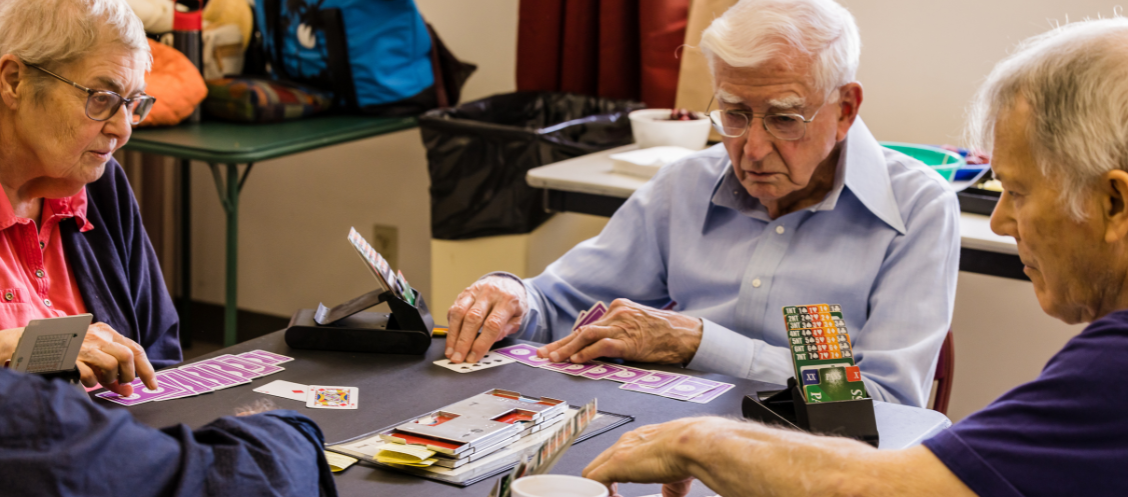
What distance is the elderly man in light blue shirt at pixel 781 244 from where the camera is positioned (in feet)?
4.69

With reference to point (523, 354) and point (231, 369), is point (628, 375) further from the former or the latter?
point (231, 369)

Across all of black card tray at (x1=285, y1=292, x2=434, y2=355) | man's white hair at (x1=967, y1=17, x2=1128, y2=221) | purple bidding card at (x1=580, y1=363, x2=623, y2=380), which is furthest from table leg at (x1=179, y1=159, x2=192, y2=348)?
man's white hair at (x1=967, y1=17, x2=1128, y2=221)

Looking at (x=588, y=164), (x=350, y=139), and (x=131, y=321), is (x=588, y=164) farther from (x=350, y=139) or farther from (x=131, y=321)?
(x=131, y=321)

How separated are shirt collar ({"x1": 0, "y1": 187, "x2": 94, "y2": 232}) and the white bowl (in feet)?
4.74

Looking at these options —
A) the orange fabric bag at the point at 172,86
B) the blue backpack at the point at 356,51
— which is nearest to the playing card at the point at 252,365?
the orange fabric bag at the point at 172,86

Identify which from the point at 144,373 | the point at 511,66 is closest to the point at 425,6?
the point at 511,66

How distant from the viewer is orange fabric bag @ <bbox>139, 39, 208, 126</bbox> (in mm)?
2871

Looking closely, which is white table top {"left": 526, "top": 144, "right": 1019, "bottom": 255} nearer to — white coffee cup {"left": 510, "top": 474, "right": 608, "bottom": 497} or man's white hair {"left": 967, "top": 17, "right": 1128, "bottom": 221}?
man's white hair {"left": 967, "top": 17, "right": 1128, "bottom": 221}

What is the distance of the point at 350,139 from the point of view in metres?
2.98

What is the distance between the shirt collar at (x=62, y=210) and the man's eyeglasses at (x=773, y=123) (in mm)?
1020

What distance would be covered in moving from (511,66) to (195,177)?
56.8 inches

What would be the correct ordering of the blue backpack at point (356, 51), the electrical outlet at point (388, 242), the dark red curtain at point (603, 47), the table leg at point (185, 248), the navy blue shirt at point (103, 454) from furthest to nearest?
the electrical outlet at point (388, 242) → the table leg at point (185, 248) → the blue backpack at point (356, 51) → the dark red curtain at point (603, 47) → the navy blue shirt at point (103, 454)

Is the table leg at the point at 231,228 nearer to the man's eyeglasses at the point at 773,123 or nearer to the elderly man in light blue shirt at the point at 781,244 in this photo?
the elderly man in light blue shirt at the point at 781,244

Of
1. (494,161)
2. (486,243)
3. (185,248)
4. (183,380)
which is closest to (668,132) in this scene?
(494,161)
